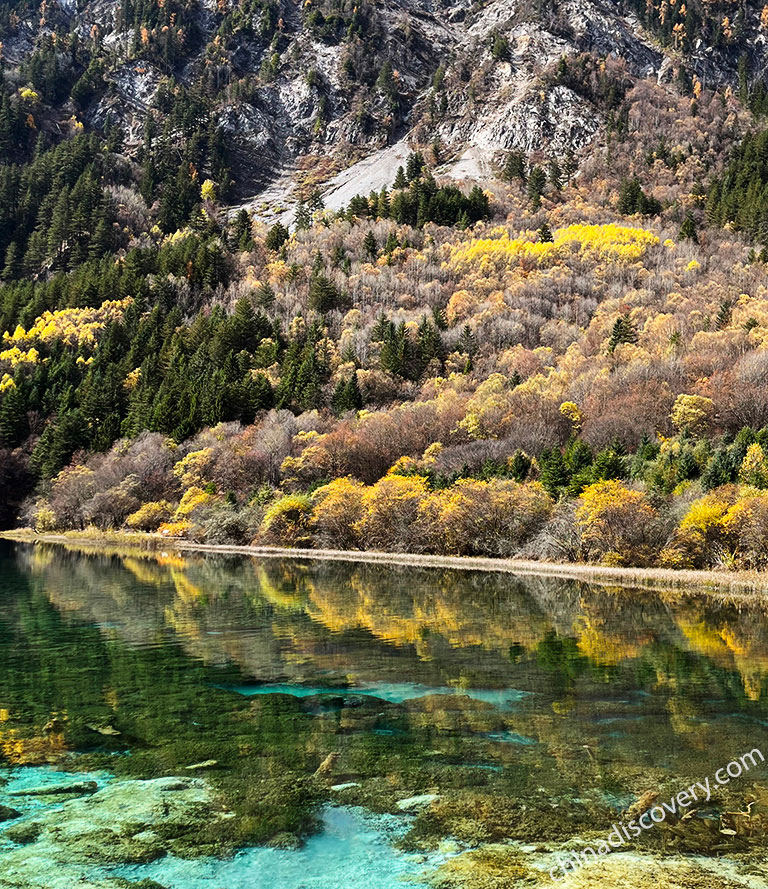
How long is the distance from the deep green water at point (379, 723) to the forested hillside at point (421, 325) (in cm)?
1792

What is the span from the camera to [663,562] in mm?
37250

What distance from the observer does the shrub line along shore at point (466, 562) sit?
32375 mm

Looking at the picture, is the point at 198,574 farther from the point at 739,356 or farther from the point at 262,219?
the point at 262,219

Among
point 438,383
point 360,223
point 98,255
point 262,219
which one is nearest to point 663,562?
point 438,383

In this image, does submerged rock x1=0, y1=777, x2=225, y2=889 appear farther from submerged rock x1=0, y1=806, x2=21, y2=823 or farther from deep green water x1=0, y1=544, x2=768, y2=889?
submerged rock x1=0, y1=806, x2=21, y2=823

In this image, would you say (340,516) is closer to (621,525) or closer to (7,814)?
(621,525)

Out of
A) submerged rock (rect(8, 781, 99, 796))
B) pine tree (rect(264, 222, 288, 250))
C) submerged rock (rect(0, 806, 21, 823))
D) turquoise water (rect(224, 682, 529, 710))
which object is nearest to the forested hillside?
pine tree (rect(264, 222, 288, 250))

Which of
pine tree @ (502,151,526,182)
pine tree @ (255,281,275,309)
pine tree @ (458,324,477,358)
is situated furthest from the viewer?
pine tree @ (502,151,526,182)

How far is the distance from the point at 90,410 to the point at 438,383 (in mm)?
44735

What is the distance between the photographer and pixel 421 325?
100250 mm

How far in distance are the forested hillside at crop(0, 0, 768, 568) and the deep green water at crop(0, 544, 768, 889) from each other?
1792cm

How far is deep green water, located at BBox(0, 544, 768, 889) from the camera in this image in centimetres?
848

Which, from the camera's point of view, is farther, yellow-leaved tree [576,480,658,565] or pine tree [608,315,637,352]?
pine tree [608,315,637,352]

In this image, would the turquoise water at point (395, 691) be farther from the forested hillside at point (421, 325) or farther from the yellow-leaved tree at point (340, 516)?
the yellow-leaved tree at point (340, 516)
